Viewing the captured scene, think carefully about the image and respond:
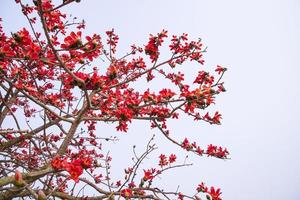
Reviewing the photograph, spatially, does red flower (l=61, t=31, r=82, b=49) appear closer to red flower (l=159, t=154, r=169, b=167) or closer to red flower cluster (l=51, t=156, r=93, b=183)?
red flower cluster (l=51, t=156, r=93, b=183)

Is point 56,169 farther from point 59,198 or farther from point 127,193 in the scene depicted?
point 59,198

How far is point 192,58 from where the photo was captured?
16.0 ft

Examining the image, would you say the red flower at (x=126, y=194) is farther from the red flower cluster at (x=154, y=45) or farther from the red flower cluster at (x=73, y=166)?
the red flower cluster at (x=154, y=45)

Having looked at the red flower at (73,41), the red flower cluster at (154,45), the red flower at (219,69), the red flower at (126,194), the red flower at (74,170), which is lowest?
the red flower at (74,170)

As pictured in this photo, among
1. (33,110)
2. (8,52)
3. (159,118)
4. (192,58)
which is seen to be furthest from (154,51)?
(33,110)

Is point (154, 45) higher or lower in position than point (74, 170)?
higher

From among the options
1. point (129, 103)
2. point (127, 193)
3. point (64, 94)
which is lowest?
point (127, 193)

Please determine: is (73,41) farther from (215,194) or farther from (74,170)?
(215,194)

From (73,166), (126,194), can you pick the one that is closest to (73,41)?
(73,166)

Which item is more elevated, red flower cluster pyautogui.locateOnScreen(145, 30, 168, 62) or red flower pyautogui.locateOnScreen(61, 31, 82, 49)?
red flower cluster pyautogui.locateOnScreen(145, 30, 168, 62)

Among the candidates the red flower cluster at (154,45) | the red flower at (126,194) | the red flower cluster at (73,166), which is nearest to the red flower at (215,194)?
the red flower at (126,194)

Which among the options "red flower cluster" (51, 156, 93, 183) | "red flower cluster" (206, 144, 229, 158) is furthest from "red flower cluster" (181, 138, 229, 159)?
"red flower cluster" (51, 156, 93, 183)

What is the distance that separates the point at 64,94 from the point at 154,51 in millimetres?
2906

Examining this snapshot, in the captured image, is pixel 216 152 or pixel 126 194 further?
pixel 216 152
